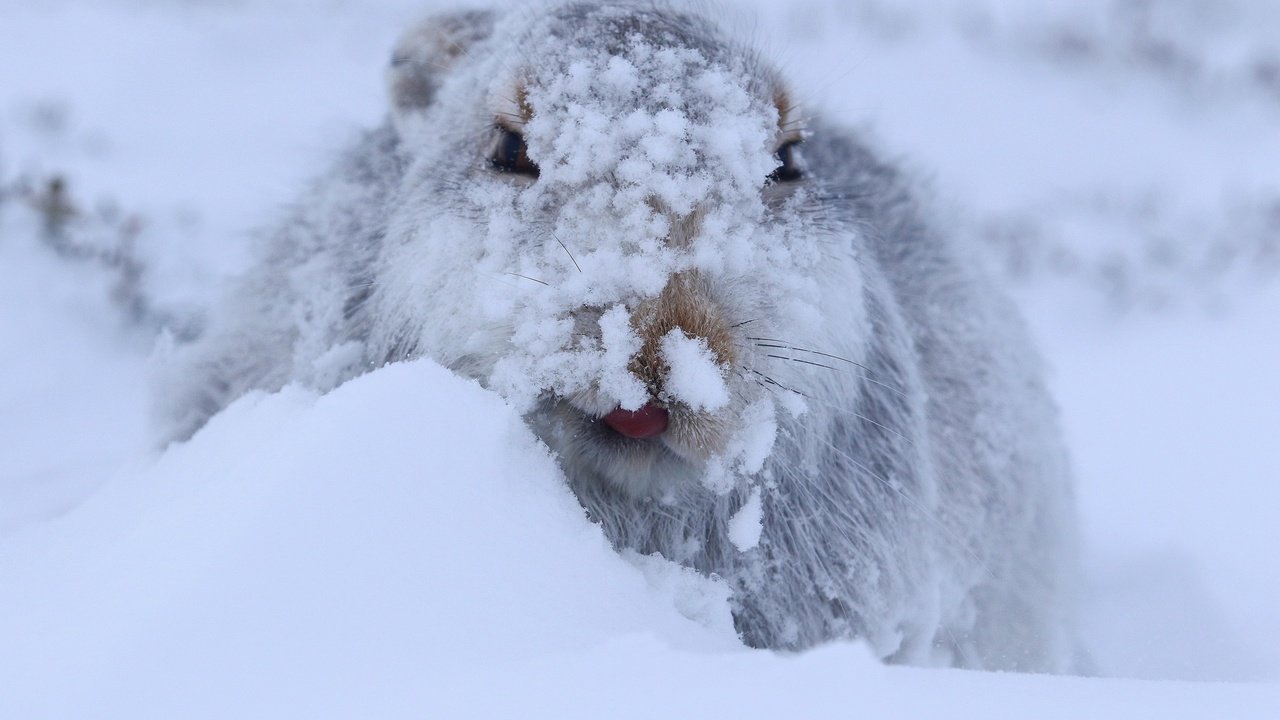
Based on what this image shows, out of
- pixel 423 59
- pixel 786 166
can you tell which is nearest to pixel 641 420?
pixel 786 166

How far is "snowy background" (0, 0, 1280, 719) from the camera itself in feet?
3.82

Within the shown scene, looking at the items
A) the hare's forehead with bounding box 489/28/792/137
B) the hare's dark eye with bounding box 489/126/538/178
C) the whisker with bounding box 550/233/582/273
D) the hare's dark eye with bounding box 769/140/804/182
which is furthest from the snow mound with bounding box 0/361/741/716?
the hare's dark eye with bounding box 769/140/804/182

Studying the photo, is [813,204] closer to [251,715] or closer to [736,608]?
[736,608]

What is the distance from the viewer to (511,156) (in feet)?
6.29

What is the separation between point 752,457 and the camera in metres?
1.67

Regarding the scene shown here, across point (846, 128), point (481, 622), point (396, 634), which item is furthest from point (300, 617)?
point (846, 128)

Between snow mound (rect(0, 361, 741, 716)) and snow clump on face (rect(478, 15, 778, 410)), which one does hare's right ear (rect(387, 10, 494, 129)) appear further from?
snow mound (rect(0, 361, 741, 716))

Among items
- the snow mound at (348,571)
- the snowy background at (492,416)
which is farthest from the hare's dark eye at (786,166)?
the snow mound at (348,571)

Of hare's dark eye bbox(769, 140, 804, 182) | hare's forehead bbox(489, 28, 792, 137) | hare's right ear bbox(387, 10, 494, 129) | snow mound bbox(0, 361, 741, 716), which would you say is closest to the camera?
snow mound bbox(0, 361, 741, 716)

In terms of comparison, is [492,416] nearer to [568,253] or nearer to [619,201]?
[568,253]

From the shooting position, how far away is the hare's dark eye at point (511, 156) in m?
1.87

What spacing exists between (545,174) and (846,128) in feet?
6.70

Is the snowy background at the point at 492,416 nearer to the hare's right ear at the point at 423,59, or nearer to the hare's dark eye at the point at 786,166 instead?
the hare's dark eye at the point at 786,166

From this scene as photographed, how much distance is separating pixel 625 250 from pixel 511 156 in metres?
0.45
